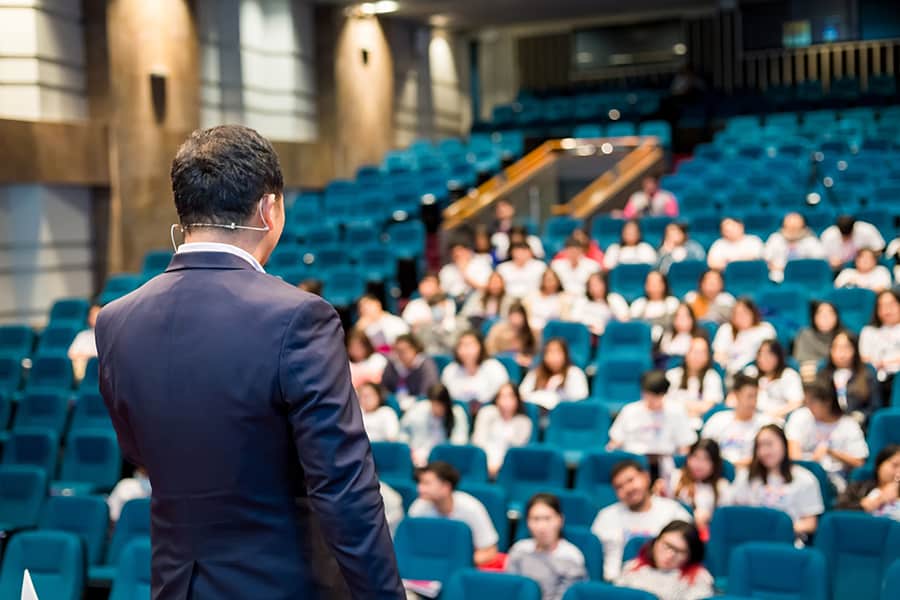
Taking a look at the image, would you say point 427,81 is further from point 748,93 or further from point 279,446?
point 279,446

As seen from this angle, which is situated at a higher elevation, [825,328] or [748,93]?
[748,93]

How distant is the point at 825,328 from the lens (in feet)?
21.9

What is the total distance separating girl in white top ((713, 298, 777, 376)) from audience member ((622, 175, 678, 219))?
3611 millimetres

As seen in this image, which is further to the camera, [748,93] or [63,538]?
[748,93]

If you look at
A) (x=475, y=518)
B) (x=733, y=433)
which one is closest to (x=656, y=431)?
(x=733, y=433)

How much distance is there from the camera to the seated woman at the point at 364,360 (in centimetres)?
725

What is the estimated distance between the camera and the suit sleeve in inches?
59.2

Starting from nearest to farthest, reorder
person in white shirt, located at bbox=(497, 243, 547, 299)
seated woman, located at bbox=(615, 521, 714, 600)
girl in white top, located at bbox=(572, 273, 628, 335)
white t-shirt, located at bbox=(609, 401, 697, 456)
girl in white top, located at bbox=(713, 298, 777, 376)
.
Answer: seated woman, located at bbox=(615, 521, 714, 600), white t-shirt, located at bbox=(609, 401, 697, 456), girl in white top, located at bbox=(713, 298, 777, 376), girl in white top, located at bbox=(572, 273, 628, 335), person in white shirt, located at bbox=(497, 243, 547, 299)

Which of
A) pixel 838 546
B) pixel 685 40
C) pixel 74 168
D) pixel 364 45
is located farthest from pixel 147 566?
pixel 685 40

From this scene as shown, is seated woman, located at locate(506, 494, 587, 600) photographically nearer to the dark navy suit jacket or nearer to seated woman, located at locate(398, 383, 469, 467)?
seated woman, located at locate(398, 383, 469, 467)

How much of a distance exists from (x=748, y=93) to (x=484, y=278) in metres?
9.22

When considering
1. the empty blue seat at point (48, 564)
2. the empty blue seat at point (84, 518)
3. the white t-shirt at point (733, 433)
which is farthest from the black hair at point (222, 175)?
the white t-shirt at point (733, 433)

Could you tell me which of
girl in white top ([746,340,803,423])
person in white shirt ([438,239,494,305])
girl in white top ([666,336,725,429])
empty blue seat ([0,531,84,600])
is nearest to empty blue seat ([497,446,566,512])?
girl in white top ([666,336,725,429])

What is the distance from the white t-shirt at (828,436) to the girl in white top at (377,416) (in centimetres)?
217
